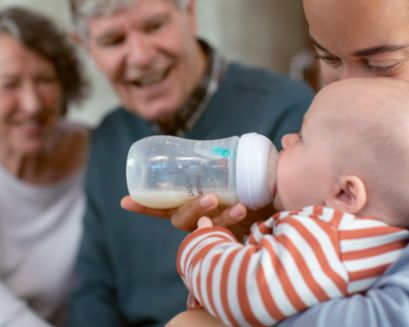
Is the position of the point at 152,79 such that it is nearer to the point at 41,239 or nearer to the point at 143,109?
the point at 143,109

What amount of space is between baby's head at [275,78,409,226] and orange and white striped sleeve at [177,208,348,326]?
0.16 ft

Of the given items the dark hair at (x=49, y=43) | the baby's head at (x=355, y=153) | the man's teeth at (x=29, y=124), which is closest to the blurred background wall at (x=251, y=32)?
the dark hair at (x=49, y=43)

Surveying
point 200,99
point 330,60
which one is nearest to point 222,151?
point 330,60

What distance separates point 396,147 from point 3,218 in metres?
1.38

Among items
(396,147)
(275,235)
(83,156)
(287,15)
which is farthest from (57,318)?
(287,15)

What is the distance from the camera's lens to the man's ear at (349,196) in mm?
642

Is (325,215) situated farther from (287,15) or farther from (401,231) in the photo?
(287,15)

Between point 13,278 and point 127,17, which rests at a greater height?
point 127,17

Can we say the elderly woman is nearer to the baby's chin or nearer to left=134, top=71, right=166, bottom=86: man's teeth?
left=134, top=71, right=166, bottom=86: man's teeth

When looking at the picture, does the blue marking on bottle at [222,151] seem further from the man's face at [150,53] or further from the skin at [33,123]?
the skin at [33,123]

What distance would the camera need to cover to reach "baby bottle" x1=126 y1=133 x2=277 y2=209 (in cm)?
74

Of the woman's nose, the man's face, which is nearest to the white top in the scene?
the woman's nose

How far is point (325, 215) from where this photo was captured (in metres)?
0.65

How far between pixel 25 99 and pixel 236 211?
1084 millimetres
